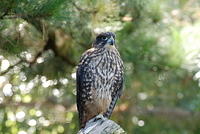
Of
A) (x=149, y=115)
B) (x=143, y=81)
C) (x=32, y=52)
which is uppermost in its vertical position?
(x=32, y=52)

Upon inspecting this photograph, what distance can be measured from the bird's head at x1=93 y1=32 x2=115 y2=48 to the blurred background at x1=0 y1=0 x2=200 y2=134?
0.08 metres

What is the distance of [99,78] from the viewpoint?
20.4 ft

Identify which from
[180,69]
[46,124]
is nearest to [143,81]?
[180,69]

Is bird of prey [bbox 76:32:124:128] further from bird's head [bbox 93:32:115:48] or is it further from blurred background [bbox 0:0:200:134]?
blurred background [bbox 0:0:200:134]

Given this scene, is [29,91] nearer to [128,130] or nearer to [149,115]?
[128,130]

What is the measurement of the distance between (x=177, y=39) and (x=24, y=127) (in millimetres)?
1431

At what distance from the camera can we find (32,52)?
641cm

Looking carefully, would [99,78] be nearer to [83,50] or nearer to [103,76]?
[103,76]

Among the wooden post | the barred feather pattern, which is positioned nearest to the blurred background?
the barred feather pattern

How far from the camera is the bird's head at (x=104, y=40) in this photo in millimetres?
6121

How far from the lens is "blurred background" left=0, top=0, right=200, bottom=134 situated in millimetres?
5918

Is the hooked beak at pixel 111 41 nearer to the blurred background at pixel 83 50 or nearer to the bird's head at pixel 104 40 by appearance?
the bird's head at pixel 104 40

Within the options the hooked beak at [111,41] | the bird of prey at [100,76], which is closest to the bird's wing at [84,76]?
the bird of prey at [100,76]

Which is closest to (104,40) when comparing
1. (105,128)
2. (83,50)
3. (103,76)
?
(103,76)
